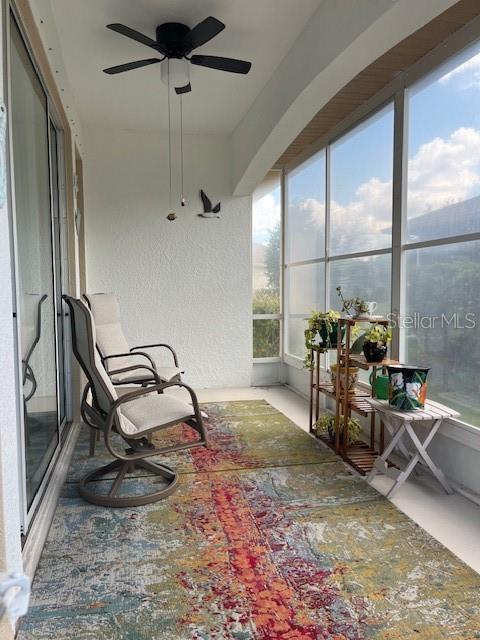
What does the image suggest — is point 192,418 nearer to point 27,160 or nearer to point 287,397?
point 27,160

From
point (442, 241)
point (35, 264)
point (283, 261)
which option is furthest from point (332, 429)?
point (283, 261)

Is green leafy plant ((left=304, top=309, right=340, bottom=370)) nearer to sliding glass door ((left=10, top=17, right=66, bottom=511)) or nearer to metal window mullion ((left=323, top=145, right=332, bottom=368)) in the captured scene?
metal window mullion ((left=323, top=145, right=332, bottom=368))

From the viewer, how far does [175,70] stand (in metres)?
3.20

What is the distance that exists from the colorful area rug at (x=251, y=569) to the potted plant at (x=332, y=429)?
19.6 inches

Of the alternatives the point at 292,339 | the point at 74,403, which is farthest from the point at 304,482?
the point at 292,339

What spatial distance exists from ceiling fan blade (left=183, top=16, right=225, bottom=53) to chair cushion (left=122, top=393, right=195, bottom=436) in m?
2.11

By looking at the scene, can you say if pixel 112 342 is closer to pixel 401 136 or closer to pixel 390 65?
pixel 401 136

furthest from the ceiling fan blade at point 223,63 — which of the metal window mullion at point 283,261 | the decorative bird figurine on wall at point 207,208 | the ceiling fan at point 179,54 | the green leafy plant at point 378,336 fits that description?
the metal window mullion at point 283,261

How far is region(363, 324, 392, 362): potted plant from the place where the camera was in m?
3.02

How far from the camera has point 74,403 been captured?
3.90 metres

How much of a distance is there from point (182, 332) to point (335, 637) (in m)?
4.03

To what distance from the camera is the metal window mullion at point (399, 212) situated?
3.24 meters

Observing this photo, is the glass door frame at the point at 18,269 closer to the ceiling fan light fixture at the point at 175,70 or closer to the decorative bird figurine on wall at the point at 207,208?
the ceiling fan light fixture at the point at 175,70

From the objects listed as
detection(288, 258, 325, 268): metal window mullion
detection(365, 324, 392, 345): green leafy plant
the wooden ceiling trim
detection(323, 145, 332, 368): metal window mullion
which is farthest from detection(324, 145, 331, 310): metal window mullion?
detection(365, 324, 392, 345): green leafy plant
